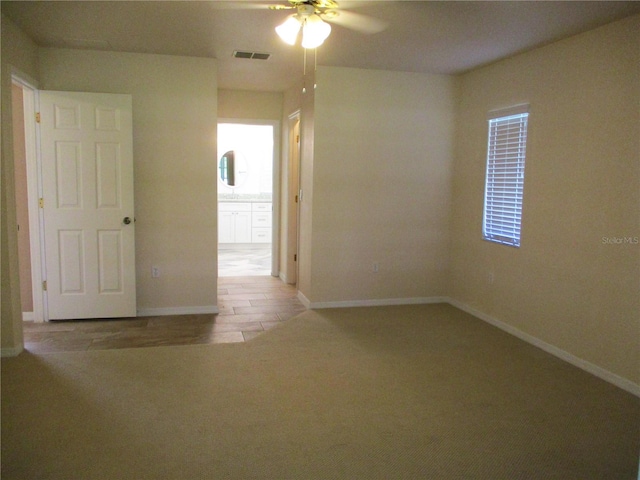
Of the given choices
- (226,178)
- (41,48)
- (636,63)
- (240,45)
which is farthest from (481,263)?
(226,178)

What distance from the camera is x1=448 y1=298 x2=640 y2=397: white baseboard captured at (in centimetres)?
334

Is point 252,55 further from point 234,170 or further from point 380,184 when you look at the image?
point 234,170

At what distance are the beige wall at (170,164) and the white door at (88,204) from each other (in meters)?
0.17

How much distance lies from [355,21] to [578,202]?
82.7 inches

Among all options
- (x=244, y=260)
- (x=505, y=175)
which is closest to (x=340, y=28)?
(x=505, y=175)

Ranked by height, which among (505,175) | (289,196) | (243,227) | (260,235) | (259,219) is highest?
(505,175)

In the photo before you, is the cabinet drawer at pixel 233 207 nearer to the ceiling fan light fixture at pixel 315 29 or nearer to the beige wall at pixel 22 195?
the beige wall at pixel 22 195

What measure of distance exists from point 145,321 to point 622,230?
398 cm

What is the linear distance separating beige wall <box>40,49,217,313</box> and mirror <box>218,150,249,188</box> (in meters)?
4.97

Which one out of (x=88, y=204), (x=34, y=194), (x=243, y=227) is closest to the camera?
(x=34, y=194)

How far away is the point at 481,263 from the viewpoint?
16.2 feet

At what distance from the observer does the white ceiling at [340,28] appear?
10.6ft

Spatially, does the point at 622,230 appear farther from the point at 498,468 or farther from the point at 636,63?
the point at 498,468

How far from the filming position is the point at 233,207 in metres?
9.65
